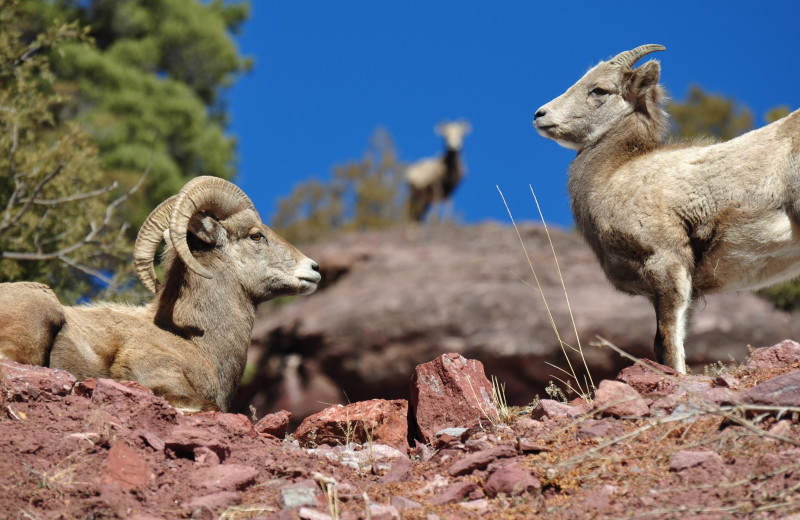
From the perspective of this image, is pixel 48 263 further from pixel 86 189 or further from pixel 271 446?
pixel 271 446

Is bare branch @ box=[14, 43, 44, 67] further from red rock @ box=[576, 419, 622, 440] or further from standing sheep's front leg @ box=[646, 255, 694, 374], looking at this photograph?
red rock @ box=[576, 419, 622, 440]

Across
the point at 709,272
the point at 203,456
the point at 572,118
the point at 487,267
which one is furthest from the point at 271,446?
the point at 487,267

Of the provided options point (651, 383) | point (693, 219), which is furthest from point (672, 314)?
point (651, 383)

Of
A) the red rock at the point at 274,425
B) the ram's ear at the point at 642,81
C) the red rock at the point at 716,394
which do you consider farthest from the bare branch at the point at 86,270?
the red rock at the point at 716,394

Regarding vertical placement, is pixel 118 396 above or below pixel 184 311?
below

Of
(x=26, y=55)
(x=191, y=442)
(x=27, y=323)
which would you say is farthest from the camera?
(x=26, y=55)

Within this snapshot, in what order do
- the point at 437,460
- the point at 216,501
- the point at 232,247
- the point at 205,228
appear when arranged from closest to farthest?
the point at 216,501
the point at 437,460
the point at 205,228
the point at 232,247

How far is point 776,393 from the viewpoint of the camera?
4.31 m

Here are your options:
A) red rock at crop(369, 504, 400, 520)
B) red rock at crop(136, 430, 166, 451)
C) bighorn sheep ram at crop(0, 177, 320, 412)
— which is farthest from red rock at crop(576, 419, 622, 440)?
bighorn sheep ram at crop(0, 177, 320, 412)

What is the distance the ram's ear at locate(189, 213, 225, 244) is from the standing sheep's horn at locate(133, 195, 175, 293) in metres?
0.19

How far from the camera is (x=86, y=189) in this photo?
11219 mm

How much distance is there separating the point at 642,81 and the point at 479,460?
12.9 ft

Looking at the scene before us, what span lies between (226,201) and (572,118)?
2719mm

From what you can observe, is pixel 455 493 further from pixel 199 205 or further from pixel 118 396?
pixel 199 205
